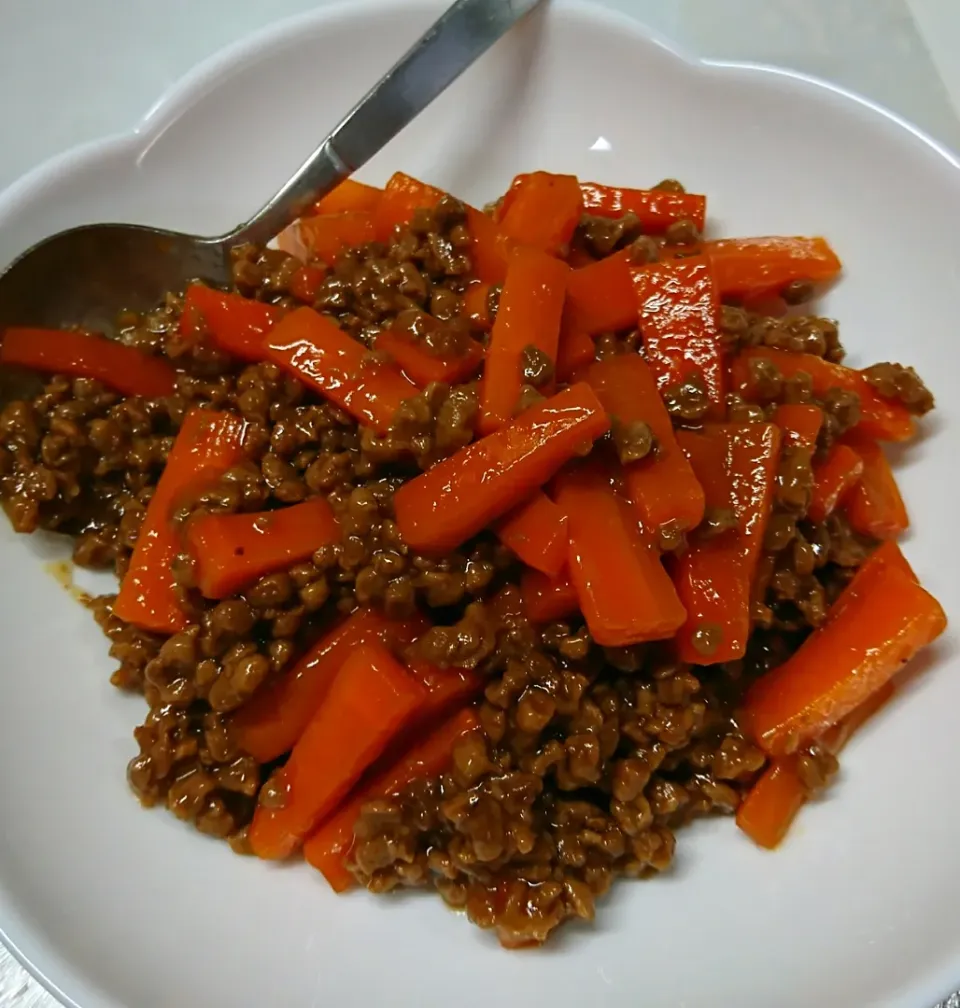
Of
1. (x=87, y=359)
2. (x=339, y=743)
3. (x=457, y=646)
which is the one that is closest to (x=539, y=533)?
(x=457, y=646)

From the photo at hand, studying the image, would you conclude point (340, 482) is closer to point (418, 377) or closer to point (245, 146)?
point (418, 377)

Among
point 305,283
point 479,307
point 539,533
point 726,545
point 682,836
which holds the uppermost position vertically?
point 305,283

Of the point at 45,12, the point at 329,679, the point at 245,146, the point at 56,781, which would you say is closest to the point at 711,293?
the point at 329,679

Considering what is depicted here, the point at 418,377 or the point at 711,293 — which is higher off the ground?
the point at 418,377

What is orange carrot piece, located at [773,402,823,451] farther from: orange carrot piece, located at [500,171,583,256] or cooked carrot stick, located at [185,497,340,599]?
cooked carrot stick, located at [185,497,340,599]

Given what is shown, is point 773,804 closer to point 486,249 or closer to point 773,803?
point 773,803

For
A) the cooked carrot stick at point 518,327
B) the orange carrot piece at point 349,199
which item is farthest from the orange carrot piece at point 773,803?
the orange carrot piece at point 349,199
